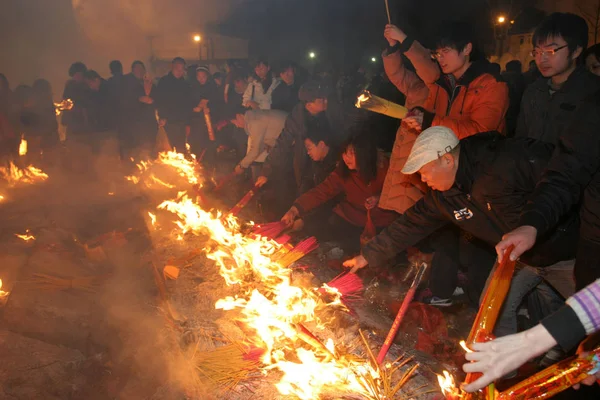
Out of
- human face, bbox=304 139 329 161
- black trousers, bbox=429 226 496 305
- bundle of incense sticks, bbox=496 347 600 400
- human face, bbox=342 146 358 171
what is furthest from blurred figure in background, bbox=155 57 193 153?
bundle of incense sticks, bbox=496 347 600 400

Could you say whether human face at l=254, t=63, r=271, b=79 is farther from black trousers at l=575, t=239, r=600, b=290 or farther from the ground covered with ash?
black trousers at l=575, t=239, r=600, b=290

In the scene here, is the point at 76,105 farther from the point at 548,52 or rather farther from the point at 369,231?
the point at 548,52

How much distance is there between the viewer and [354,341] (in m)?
3.29

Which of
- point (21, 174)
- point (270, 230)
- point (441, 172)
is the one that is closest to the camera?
point (441, 172)

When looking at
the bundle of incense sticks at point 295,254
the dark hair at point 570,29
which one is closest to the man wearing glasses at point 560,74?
the dark hair at point 570,29

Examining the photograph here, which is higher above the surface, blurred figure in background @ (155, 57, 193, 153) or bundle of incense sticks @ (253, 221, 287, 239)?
blurred figure in background @ (155, 57, 193, 153)

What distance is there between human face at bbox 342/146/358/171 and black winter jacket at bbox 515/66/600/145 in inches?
79.3

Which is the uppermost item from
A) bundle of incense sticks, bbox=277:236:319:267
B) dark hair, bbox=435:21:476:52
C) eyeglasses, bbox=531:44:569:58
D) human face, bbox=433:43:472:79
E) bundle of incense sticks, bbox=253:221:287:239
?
dark hair, bbox=435:21:476:52

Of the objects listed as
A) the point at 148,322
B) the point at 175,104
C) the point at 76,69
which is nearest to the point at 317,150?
the point at 148,322

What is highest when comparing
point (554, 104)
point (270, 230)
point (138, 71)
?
point (554, 104)

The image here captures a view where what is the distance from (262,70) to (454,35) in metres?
5.27

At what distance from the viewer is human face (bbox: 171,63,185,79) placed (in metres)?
10.0

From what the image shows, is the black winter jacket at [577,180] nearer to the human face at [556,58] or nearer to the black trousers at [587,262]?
the black trousers at [587,262]

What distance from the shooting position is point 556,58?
352 centimetres
